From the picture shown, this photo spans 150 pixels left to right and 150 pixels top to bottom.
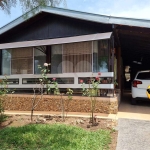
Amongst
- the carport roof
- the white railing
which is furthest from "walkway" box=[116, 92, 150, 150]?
the carport roof

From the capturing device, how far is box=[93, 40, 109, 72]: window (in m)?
8.02

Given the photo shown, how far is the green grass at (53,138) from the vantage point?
409 cm

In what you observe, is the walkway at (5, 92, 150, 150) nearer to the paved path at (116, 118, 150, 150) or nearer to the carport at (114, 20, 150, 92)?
the paved path at (116, 118, 150, 150)

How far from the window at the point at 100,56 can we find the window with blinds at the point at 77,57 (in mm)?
239

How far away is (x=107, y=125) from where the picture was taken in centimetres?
559

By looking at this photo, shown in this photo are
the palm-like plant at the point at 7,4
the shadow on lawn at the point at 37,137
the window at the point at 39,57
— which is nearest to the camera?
the shadow on lawn at the point at 37,137

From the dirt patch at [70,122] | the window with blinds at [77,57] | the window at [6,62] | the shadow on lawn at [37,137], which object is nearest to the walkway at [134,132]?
the dirt patch at [70,122]

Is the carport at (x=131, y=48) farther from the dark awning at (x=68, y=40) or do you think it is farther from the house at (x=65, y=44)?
the dark awning at (x=68, y=40)

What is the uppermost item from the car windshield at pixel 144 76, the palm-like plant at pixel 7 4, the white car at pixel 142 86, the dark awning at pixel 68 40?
the palm-like plant at pixel 7 4

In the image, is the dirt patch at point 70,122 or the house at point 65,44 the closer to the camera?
the dirt patch at point 70,122

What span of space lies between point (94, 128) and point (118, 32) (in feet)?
15.9

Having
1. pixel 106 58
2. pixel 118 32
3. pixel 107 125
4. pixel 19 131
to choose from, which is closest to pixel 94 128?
pixel 107 125

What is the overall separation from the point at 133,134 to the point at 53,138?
2117mm

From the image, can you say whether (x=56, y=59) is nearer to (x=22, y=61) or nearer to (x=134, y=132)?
(x=22, y=61)
